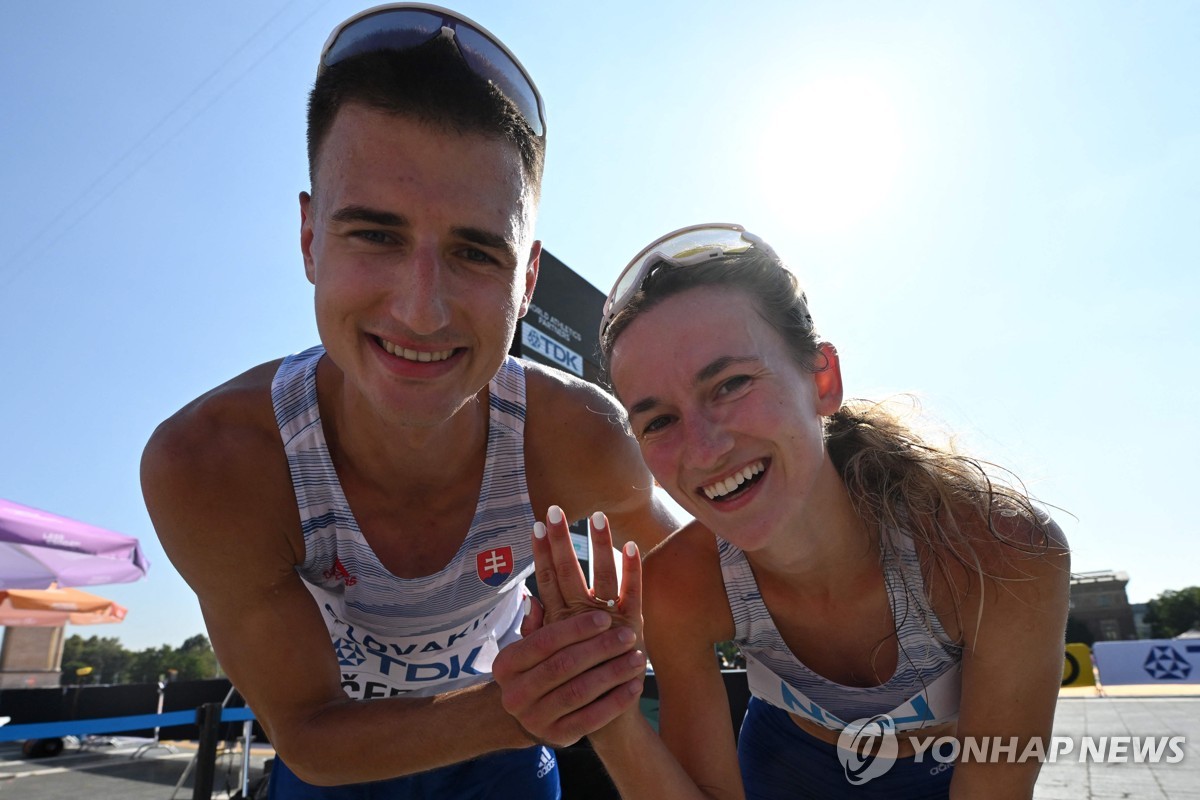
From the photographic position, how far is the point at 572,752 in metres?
3.69

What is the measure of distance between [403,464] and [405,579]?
0.35m

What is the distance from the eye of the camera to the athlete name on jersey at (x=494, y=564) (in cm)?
222

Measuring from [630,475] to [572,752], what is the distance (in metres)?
1.95

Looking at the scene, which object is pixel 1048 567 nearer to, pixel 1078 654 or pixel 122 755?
pixel 122 755

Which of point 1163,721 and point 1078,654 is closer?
point 1163,721

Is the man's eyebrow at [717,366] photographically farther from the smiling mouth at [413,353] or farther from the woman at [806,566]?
the smiling mouth at [413,353]

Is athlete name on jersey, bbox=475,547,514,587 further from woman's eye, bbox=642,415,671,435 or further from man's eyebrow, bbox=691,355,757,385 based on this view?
man's eyebrow, bbox=691,355,757,385

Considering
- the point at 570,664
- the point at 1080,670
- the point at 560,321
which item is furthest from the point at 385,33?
the point at 1080,670

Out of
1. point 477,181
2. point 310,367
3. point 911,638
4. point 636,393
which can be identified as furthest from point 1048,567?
point 310,367

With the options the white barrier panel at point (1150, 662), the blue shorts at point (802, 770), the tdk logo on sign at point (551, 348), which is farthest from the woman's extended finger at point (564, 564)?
the white barrier panel at point (1150, 662)

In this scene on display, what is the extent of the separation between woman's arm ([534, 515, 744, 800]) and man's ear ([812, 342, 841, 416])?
23.0 inches

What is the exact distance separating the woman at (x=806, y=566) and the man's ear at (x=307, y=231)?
0.96m

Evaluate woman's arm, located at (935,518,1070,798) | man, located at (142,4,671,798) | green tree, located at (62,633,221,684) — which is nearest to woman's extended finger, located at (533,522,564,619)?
man, located at (142,4,671,798)

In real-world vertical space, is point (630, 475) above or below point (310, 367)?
below
